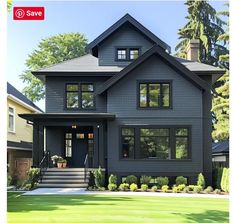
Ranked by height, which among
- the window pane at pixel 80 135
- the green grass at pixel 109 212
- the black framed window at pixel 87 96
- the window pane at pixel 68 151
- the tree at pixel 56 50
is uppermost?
the tree at pixel 56 50

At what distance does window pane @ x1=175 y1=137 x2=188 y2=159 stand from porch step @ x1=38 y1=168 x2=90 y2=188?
458cm

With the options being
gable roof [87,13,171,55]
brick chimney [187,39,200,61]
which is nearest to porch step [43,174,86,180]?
gable roof [87,13,171,55]

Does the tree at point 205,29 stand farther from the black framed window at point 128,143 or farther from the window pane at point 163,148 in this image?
the black framed window at point 128,143

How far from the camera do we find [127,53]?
2058 cm

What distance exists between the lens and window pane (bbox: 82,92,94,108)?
65.5 feet

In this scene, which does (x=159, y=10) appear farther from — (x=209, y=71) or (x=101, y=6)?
(x=209, y=71)

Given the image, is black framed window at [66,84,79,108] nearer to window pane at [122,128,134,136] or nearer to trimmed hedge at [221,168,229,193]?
window pane at [122,128,134,136]

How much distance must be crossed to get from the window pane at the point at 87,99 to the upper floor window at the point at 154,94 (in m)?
2.79

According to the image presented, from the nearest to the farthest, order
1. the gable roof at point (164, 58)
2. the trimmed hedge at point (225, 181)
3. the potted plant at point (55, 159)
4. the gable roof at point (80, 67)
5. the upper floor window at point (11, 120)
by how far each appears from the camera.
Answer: the trimmed hedge at point (225, 181) < the gable roof at point (164, 58) < the potted plant at point (55, 159) < the gable roof at point (80, 67) < the upper floor window at point (11, 120)

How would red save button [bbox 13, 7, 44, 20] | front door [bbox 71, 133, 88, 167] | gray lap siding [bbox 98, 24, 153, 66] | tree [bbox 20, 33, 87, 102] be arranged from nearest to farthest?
1. red save button [bbox 13, 7, 44, 20]
2. gray lap siding [bbox 98, 24, 153, 66]
3. front door [bbox 71, 133, 88, 167]
4. tree [bbox 20, 33, 87, 102]

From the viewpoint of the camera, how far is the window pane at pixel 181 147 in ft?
60.5

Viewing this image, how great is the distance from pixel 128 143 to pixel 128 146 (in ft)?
0.49

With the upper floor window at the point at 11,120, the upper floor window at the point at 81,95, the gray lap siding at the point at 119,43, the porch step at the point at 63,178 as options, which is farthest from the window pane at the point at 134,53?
the upper floor window at the point at 11,120
